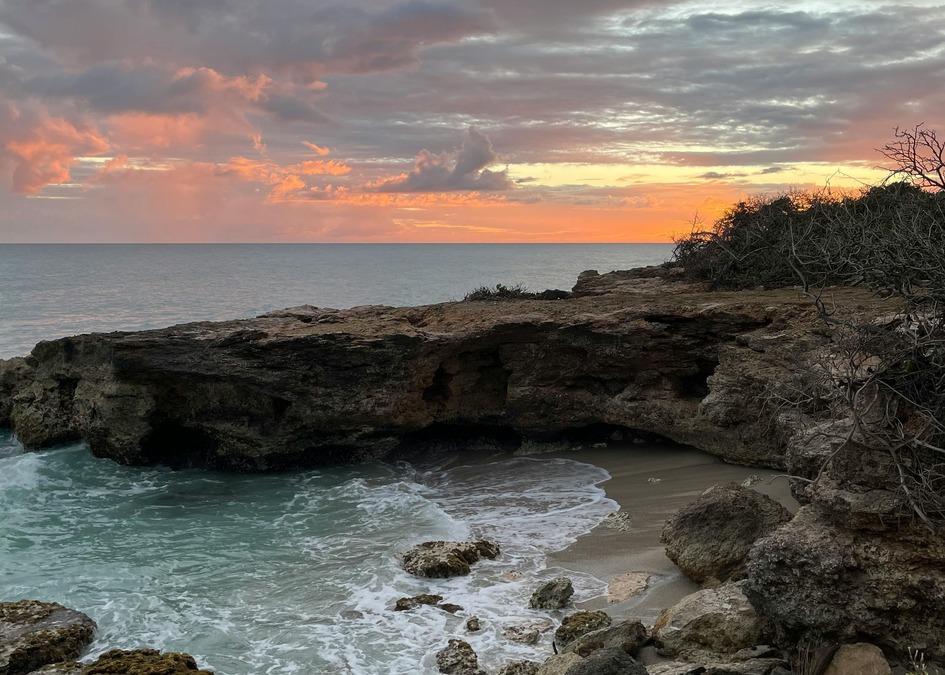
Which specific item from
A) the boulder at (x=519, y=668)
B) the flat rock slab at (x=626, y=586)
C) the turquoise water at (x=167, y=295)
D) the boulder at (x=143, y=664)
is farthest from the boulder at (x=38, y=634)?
the turquoise water at (x=167, y=295)

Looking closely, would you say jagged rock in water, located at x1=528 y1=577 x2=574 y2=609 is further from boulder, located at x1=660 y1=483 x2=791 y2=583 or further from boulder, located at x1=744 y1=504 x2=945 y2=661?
boulder, located at x1=744 y1=504 x2=945 y2=661

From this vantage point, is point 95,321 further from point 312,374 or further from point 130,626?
point 130,626

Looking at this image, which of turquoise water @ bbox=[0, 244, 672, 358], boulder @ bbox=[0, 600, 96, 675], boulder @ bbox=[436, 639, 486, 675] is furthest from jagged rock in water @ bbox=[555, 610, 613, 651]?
turquoise water @ bbox=[0, 244, 672, 358]

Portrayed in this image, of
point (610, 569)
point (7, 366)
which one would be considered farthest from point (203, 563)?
point (7, 366)

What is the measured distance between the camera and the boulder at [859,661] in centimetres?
504

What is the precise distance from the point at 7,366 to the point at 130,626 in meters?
13.4

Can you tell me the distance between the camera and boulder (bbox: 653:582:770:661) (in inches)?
230

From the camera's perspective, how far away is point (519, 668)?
20.8 ft

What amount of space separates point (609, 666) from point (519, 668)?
1.42m

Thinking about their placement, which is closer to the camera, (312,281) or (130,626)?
(130,626)

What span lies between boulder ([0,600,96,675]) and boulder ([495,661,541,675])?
4.35 m

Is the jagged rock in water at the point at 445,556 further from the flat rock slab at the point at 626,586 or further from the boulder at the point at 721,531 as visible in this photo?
the boulder at the point at 721,531

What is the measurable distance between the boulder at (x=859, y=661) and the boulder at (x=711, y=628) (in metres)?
0.63

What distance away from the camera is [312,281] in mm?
77188
